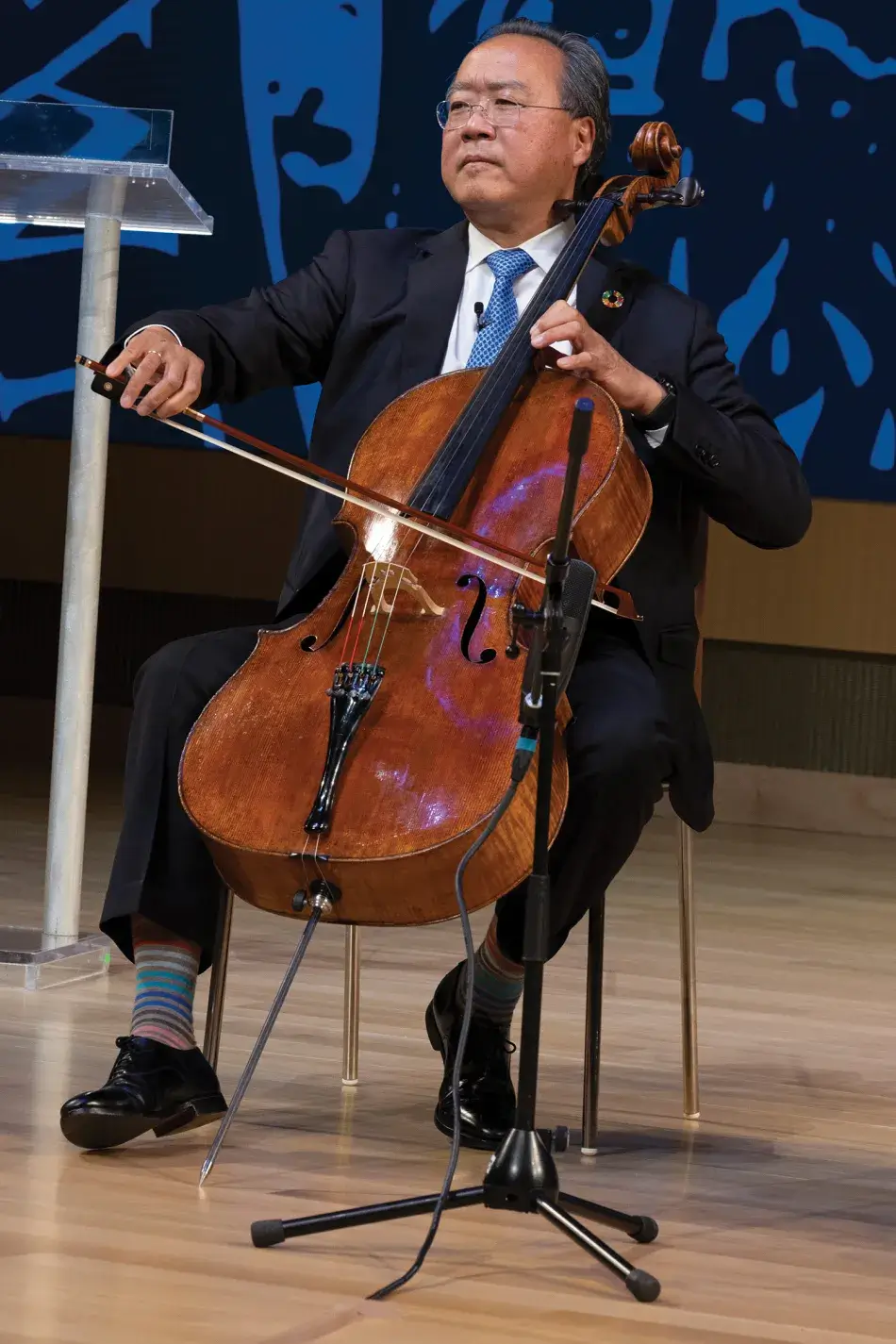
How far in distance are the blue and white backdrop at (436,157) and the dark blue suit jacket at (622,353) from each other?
2213mm

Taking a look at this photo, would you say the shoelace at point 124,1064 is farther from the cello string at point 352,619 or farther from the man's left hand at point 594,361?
the man's left hand at point 594,361

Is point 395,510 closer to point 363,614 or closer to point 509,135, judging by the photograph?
point 363,614

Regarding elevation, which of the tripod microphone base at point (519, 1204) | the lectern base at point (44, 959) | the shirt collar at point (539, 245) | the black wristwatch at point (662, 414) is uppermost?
the shirt collar at point (539, 245)

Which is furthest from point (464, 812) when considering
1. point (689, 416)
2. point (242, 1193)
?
point (689, 416)

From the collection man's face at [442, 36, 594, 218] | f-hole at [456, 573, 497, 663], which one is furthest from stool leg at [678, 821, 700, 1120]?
man's face at [442, 36, 594, 218]

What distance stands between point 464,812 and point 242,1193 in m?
0.39

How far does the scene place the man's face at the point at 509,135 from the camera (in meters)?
2.09

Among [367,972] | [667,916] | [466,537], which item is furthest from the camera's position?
[667,916]

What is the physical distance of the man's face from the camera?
2.09 m

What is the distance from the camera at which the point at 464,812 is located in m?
1.63

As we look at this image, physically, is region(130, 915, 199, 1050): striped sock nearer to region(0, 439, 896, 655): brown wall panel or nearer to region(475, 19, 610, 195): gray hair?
region(475, 19, 610, 195): gray hair

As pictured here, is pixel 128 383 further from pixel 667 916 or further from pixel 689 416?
pixel 667 916

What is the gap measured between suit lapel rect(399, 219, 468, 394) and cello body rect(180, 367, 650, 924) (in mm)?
184

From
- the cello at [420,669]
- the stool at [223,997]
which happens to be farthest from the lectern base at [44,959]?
the cello at [420,669]
